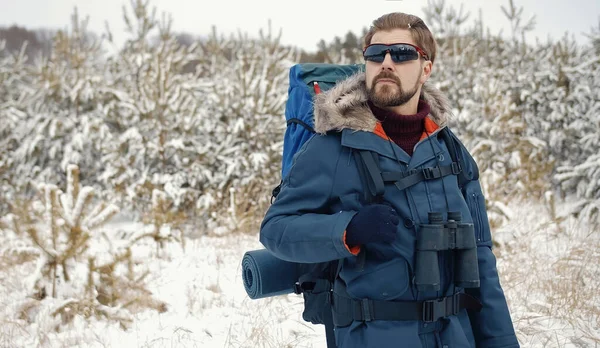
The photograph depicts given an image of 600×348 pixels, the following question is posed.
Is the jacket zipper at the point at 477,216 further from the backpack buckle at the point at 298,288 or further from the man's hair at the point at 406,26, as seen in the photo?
the backpack buckle at the point at 298,288

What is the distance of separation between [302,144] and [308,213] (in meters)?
0.46

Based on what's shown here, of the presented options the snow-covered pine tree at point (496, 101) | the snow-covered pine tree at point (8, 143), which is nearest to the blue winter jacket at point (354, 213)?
the snow-covered pine tree at point (496, 101)

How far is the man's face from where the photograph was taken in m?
1.76

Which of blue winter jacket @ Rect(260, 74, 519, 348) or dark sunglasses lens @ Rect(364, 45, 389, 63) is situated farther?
dark sunglasses lens @ Rect(364, 45, 389, 63)

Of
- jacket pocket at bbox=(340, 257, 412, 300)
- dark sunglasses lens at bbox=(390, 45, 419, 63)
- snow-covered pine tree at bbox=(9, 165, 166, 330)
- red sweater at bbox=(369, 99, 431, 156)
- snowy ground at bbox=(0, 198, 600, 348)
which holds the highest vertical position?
dark sunglasses lens at bbox=(390, 45, 419, 63)

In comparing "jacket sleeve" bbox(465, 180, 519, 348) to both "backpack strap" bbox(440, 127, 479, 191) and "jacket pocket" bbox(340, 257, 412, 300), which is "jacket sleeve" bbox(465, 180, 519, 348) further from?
"jacket pocket" bbox(340, 257, 412, 300)

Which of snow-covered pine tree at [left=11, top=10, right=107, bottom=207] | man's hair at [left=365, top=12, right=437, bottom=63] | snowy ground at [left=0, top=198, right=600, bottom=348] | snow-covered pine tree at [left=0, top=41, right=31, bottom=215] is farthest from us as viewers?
snow-covered pine tree at [left=0, top=41, right=31, bottom=215]

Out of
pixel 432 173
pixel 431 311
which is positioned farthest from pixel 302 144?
pixel 431 311

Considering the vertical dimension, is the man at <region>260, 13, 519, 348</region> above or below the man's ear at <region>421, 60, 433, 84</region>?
below

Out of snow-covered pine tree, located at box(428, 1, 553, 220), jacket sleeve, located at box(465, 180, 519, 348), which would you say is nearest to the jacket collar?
jacket sleeve, located at box(465, 180, 519, 348)

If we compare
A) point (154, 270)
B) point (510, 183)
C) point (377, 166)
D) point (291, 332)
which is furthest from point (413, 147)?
point (510, 183)

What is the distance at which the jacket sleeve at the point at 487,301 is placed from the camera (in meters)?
1.79

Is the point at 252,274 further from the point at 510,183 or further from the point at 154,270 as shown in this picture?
the point at 510,183

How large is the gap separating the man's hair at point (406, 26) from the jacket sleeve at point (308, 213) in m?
0.45
